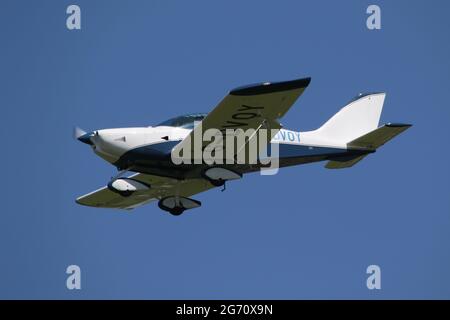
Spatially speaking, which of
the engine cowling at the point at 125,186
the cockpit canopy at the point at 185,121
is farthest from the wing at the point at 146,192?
the cockpit canopy at the point at 185,121

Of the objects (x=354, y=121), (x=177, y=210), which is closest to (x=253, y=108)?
(x=177, y=210)

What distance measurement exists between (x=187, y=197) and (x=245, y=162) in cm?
230

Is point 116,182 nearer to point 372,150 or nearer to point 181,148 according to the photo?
point 181,148

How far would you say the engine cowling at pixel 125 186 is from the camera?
19547 millimetres

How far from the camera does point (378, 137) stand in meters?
21.1

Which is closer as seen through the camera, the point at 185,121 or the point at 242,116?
the point at 242,116

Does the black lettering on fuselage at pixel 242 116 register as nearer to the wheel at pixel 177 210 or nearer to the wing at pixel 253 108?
the wing at pixel 253 108

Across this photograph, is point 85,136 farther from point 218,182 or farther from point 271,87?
point 271,87

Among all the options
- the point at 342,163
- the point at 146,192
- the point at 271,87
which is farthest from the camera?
the point at 342,163

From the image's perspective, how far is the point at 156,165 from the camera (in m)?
19.4

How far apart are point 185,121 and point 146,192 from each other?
282 cm

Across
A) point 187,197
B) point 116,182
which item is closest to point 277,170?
point 187,197

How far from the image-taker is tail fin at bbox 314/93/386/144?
2183cm

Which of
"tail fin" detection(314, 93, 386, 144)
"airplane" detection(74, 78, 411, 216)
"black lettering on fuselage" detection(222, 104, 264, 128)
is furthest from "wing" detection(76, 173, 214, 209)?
"tail fin" detection(314, 93, 386, 144)
